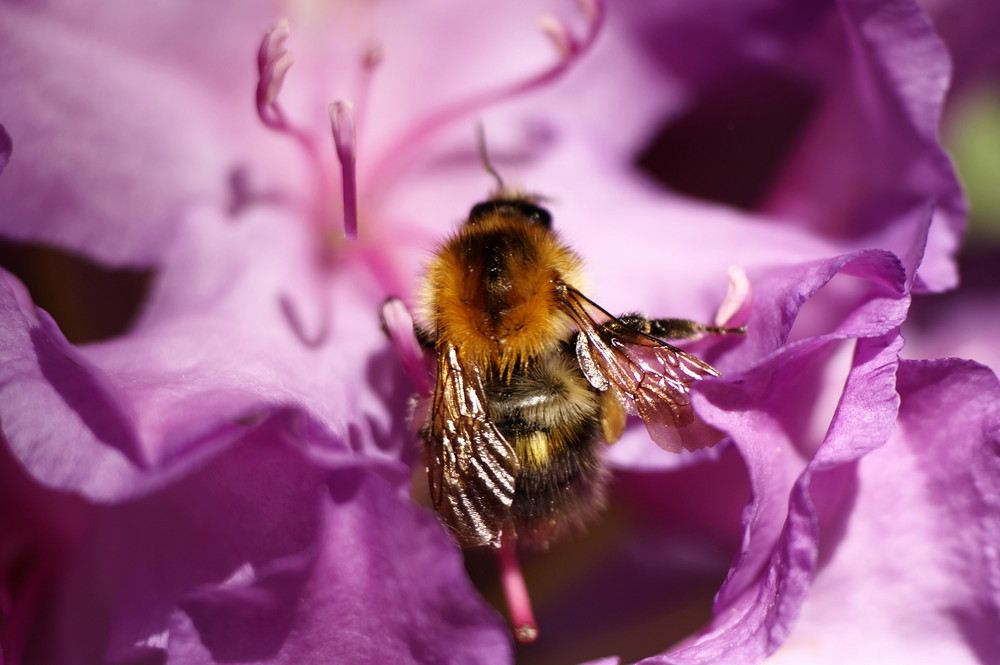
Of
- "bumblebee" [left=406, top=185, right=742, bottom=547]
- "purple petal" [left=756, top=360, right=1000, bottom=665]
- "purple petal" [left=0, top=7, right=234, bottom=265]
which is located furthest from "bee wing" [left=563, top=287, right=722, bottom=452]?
"purple petal" [left=0, top=7, right=234, bottom=265]

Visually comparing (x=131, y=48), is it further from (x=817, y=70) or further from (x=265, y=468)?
(x=817, y=70)

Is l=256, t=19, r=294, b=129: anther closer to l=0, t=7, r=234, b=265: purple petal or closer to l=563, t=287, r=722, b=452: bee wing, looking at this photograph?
l=0, t=7, r=234, b=265: purple petal

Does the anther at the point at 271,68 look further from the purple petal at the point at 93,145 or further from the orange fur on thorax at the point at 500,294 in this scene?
the orange fur on thorax at the point at 500,294

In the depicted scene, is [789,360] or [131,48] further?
[131,48]

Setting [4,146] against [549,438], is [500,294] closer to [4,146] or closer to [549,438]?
[549,438]

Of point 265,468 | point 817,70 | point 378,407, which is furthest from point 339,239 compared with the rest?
point 817,70

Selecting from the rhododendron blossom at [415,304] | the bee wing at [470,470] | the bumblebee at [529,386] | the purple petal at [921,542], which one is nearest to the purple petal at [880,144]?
the rhododendron blossom at [415,304]
